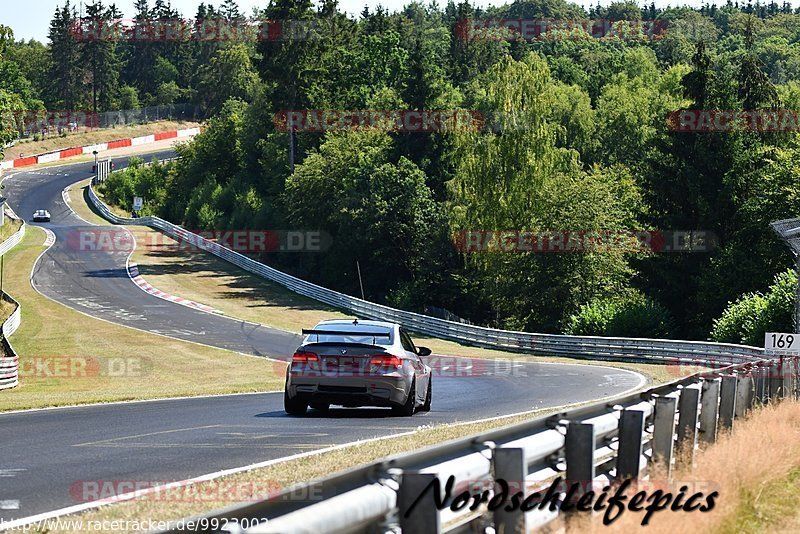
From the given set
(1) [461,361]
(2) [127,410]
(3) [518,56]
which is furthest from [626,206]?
(3) [518,56]

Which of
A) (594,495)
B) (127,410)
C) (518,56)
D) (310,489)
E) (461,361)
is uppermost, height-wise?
(518,56)

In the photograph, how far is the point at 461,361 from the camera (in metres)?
41.0

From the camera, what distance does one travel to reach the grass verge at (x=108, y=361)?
31.4m

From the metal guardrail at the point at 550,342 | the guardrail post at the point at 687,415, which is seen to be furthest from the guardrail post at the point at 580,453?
the metal guardrail at the point at 550,342

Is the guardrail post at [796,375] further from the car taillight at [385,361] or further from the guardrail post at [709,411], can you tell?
the guardrail post at [709,411]

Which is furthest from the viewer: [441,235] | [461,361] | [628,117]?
[628,117]

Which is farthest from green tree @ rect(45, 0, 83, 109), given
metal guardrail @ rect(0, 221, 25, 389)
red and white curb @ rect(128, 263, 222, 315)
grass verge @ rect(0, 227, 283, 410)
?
grass verge @ rect(0, 227, 283, 410)

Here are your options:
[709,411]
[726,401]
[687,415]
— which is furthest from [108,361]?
[687,415]

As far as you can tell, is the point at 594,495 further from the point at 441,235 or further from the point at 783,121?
the point at 783,121

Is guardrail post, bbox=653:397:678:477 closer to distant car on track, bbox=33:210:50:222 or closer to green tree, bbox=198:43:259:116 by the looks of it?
distant car on track, bbox=33:210:50:222

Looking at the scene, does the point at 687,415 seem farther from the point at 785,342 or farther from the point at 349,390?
the point at 785,342

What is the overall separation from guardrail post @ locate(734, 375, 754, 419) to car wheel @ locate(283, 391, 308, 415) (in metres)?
6.08

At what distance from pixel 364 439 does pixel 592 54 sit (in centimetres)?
14103

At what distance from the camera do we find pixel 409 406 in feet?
54.6
